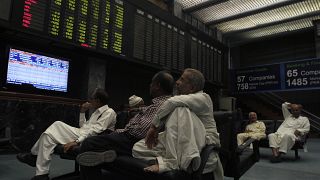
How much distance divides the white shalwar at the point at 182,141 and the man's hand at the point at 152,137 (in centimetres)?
12

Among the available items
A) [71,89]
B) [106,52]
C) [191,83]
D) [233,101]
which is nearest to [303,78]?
[233,101]

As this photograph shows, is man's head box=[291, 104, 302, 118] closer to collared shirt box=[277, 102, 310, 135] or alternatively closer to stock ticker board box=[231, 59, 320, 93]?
collared shirt box=[277, 102, 310, 135]

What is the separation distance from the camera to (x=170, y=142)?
156 cm

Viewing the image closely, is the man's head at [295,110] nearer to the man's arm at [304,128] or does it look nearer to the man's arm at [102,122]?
the man's arm at [304,128]

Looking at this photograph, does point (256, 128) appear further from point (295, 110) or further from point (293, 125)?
point (295, 110)

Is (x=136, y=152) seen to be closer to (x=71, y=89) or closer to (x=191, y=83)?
(x=191, y=83)

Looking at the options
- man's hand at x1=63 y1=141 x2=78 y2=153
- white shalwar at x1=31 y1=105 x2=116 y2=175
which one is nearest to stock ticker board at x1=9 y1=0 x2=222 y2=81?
white shalwar at x1=31 y1=105 x2=116 y2=175

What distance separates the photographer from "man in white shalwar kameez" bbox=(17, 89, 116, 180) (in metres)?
2.41

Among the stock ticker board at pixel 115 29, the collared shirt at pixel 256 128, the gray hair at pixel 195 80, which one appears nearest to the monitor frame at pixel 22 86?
the stock ticker board at pixel 115 29

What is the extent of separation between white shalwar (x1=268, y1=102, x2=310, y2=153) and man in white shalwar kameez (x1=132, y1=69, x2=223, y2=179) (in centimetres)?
303

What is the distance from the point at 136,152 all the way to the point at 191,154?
52 cm

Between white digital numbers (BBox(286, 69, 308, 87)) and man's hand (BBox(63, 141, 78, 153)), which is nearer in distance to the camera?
man's hand (BBox(63, 141, 78, 153))

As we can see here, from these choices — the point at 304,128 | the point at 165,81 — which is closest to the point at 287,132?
the point at 304,128

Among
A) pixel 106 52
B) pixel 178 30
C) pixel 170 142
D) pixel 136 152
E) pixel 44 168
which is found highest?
pixel 178 30
